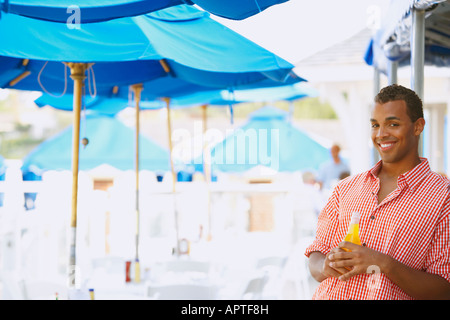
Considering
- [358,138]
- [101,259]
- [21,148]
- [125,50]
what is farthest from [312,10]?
[21,148]

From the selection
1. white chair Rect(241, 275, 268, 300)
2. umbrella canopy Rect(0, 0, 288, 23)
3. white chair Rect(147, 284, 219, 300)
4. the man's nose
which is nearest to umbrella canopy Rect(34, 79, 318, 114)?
white chair Rect(241, 275, 268, 300)

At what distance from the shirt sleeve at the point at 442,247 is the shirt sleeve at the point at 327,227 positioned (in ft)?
1.10

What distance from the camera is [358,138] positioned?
31.3ft

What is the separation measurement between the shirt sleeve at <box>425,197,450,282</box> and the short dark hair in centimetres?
29

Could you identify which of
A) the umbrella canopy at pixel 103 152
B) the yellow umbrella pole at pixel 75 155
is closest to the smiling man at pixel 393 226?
the yellow umbrella pole at pixel 75 155

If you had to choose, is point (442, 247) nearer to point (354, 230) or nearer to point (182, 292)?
point (354, 230)

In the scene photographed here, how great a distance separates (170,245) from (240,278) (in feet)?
8.31

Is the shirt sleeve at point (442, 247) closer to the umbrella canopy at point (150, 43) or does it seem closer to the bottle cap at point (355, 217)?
the bottle cap at point (355, 217)

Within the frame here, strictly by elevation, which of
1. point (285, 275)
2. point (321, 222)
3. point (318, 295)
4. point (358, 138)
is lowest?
Answer: point (285, 275)

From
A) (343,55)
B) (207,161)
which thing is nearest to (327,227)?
(207,161)

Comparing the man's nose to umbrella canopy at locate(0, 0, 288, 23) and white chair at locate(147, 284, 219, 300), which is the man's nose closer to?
umbrella canopy at locate(0, 0, 288, 23)

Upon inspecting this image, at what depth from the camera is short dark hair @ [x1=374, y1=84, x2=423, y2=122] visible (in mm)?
1854

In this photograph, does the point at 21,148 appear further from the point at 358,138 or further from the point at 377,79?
the point at 377,79

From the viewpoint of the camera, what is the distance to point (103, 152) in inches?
339
